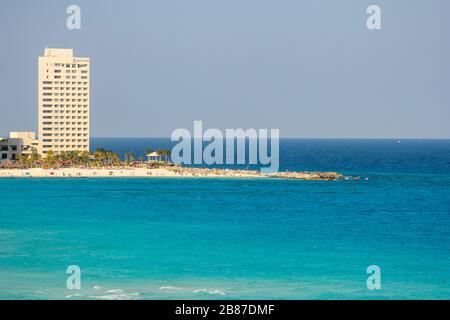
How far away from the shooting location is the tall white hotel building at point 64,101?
6368 inches

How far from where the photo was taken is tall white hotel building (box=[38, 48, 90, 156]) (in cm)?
16175

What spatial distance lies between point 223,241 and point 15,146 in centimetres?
9621

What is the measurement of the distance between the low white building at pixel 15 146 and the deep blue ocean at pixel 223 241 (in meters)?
40.0

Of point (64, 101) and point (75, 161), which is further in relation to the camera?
point (64, 101)

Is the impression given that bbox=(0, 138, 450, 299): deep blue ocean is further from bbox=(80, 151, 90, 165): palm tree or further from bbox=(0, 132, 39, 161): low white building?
bbox=(0, 132, 39, 161): low white building

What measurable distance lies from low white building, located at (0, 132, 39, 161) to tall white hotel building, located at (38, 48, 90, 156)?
6732mm

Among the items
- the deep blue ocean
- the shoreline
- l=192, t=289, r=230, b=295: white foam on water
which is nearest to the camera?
l=192, t=289, r=230, b=295: white foam on water

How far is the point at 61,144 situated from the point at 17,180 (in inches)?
1745

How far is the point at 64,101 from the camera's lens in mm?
164750

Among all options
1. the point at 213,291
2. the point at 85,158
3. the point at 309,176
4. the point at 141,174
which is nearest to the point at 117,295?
the point at 213,291

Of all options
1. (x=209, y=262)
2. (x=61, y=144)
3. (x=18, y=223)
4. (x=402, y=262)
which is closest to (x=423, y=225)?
(x=402, y=262)

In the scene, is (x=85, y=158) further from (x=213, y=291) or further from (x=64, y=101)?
(x=213, y=291)

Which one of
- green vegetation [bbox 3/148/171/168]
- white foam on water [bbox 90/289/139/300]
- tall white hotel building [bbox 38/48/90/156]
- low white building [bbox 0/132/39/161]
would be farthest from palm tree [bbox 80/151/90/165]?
white foam on water [bbox 90/289/139/300]

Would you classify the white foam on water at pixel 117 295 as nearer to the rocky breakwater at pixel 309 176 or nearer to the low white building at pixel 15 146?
the rocky breakwater at pixel 309 176
